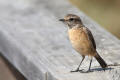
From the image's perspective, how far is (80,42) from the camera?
5168mm

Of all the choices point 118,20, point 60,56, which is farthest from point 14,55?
point 118,20

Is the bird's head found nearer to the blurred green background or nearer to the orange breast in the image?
the orange breast

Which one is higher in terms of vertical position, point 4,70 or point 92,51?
point 92,51

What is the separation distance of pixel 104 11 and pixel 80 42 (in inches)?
160

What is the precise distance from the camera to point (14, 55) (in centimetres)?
518

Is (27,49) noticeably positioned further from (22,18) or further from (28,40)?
(22,18)

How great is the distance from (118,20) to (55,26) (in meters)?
3.20

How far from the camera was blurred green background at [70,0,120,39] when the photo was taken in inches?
346

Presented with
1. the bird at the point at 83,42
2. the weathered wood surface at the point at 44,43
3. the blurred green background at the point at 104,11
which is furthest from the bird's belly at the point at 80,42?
the blurred green background at the point at 104,11

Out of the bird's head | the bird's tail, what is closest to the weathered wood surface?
the bird's tail

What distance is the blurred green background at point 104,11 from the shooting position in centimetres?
878

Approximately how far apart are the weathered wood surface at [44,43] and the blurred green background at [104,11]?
7.09 ft

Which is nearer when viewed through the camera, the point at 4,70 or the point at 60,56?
the point at 60,56

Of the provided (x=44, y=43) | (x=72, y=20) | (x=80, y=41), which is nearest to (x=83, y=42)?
(x=80, y=41)
